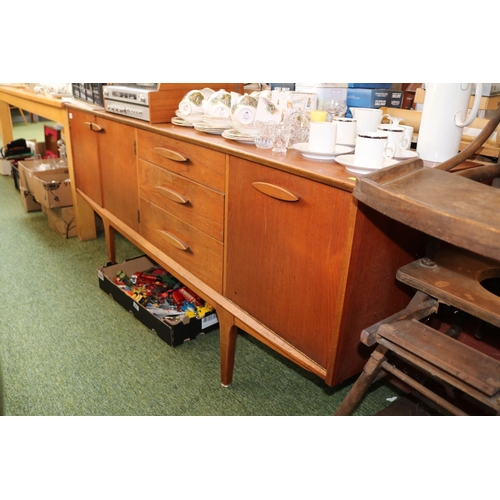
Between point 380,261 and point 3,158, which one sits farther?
point 3,158

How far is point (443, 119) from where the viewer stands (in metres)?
1.16

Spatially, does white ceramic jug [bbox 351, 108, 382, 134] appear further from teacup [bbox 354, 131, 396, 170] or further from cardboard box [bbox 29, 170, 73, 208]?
cardboard box [bbox 29, 170, 73, 208]

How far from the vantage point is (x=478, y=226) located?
0.71 metres

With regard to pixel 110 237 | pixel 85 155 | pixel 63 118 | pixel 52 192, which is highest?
pixel 63 118

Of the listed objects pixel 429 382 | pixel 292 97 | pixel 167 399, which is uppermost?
pixel 292 97

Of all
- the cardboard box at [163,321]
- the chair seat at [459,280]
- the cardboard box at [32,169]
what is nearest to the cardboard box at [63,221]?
the cardboard box at [32,169]

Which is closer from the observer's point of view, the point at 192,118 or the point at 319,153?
the point at 319,153

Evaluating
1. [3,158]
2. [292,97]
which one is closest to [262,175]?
[292,97]

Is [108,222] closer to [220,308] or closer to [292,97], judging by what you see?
[220,308]

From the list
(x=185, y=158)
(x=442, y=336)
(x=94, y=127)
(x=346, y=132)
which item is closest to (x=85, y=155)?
(x=94, y=127)

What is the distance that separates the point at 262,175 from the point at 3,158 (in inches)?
145

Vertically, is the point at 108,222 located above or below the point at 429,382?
above

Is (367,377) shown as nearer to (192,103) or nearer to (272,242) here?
(272,242)

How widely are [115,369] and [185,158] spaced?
81cm
